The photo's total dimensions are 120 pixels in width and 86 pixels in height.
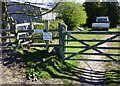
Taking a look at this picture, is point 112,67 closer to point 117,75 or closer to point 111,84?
point 117,75

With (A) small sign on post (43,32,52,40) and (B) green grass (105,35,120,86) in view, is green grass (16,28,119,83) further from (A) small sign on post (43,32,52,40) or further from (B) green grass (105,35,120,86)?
(A) small sign on post (43,32,52,40)

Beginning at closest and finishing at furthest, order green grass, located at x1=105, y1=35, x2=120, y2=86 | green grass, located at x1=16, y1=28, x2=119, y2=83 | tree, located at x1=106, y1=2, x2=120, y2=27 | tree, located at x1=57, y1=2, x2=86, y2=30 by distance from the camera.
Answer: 1. green grass, located at x1=105, y1=35, x2=120, y2=86
2. green grass, located at x1=16, y1=28, x2=119, y2=83
3. tree, located at x1=57, y1=2, x2=86, y2=30
4. tree, located at x1=106, y1=2, x2=120, y2=27

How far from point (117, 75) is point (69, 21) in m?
22.6

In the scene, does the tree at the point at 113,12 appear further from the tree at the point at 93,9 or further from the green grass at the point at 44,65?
the green grass at the point at 44,65

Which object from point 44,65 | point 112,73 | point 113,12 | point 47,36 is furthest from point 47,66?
point 113,12

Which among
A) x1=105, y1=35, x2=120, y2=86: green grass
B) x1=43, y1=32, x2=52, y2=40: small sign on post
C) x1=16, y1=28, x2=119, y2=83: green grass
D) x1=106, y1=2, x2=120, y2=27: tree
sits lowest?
x1=106, y1=2, x2=120, y2=27: tree

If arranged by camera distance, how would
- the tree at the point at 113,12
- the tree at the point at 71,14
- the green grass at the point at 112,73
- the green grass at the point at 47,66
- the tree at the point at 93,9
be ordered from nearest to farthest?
the green grass at the point at 112,73 → the green grass at the point at 47,66 → the tree at the point at 71,14 → the tree at the point at 93,9 → the tree at the point at 113,12

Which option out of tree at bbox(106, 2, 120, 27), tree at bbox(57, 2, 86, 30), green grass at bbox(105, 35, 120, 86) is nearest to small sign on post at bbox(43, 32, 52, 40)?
green grass at bbox(105, 35, 120, 86)

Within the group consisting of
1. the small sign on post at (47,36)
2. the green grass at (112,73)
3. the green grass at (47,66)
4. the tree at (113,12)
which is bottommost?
the tree at (113,12)

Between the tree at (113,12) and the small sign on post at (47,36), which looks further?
the tree at (113,12)

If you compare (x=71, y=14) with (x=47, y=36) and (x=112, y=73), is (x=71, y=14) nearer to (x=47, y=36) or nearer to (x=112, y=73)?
(x=47, y=36)

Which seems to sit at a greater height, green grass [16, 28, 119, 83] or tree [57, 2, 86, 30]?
green grass [16, 28, 119, 83]

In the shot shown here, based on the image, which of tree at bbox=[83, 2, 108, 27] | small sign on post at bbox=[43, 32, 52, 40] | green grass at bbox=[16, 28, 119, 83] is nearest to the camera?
green grass at bbox=[16, 28, 119, 83]

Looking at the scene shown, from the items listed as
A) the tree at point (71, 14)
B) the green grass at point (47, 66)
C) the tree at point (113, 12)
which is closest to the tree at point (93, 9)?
the tree at point (113, 12)
